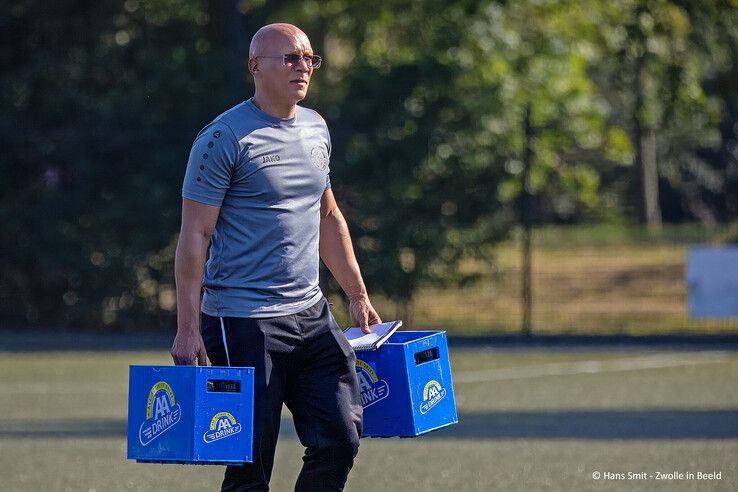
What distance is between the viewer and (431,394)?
5.75 meters

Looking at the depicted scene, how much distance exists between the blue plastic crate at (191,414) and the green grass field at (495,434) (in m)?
2.72

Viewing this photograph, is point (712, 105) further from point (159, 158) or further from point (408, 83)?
point (159, 158)

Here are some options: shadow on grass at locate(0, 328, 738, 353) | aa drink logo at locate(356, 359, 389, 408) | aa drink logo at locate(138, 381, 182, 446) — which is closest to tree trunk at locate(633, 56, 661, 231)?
shadow on grass at locate(0, 328, 738, 353)

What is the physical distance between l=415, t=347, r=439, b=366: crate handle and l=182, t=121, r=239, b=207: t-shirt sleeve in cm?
102

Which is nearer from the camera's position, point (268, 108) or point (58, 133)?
point (268, 108)

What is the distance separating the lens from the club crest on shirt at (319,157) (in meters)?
5.41

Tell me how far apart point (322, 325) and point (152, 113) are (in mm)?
14253

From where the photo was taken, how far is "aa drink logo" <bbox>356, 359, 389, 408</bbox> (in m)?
5.71

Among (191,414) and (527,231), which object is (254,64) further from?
(527,231)

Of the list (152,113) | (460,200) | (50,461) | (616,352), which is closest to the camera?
(50,461)

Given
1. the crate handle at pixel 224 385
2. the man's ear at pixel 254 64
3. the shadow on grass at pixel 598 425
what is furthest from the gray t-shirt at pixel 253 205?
the shadow on grass at pixel 598 425

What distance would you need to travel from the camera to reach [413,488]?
→ 304 inches

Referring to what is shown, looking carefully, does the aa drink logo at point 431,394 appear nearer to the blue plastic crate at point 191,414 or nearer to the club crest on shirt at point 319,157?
the blue plastic crate at point 191,414

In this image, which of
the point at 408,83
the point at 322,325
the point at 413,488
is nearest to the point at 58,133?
the point at 408,83
